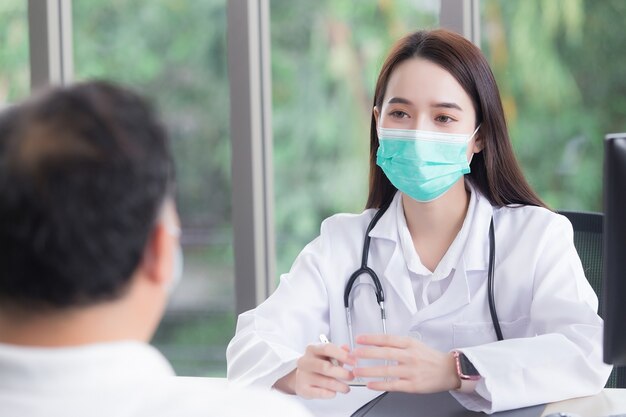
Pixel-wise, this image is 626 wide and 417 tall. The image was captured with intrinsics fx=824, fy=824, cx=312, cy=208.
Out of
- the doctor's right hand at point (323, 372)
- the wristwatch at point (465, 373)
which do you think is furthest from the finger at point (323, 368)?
the wristwatch at point (465, 373)

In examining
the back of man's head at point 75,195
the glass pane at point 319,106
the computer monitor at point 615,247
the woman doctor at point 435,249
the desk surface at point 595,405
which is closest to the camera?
the back of man's head at point 75,195

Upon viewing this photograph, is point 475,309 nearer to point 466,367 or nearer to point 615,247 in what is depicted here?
point 466,367

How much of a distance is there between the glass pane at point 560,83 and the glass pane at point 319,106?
419 millimetres

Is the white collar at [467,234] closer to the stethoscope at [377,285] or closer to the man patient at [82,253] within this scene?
the stethoscope at [377,285]

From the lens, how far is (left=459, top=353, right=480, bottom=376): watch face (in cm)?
156

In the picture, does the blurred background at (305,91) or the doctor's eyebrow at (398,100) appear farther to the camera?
the blurred background at (305,91)

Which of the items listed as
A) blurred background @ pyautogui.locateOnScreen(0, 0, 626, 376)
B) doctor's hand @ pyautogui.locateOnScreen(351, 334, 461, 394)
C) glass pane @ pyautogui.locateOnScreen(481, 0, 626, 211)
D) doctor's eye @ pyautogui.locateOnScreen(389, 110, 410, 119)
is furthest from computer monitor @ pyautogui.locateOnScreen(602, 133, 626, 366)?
glass pane @ pyautogui.locateOnScreen(481, 0, 626, 211)

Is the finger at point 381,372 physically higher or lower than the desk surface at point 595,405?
higher

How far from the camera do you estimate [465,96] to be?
191cm

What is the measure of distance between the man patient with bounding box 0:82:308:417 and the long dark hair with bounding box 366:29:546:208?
1.25 m

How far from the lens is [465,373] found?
61.5 inches

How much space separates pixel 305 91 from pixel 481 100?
3.83 ft

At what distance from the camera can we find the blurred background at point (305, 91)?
274 centimetres

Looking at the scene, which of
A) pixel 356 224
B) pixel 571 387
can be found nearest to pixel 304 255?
pixel 356 224
